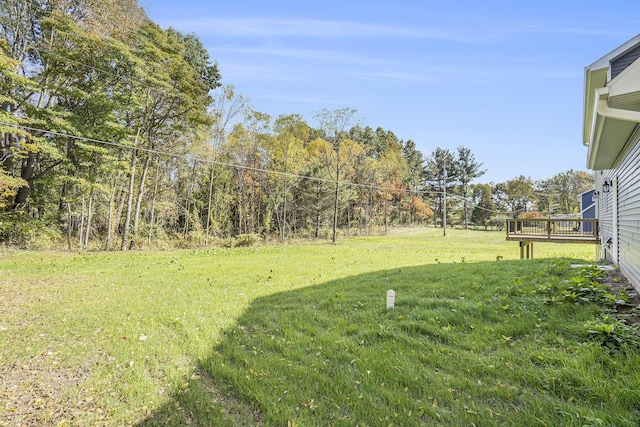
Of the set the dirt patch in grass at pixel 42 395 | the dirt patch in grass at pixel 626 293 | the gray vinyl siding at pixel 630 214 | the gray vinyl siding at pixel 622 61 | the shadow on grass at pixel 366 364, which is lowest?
the dirt patch in grass at pixel 42 395

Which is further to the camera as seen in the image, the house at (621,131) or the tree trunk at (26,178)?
the tree trunk at (26,178)

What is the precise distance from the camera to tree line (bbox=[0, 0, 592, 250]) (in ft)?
38.7

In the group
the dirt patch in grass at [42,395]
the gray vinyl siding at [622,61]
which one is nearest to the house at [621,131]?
the gray vinyl siding at [622,61]

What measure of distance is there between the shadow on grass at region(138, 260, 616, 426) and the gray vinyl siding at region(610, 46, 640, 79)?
333 centimetres

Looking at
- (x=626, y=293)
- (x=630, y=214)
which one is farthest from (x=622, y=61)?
(x=626, y=293)

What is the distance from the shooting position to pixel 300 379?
2559 millimetres

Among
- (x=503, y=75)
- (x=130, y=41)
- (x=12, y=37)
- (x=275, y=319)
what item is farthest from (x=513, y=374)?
(x=12, y=37)

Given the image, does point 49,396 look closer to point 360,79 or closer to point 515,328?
point 515,328

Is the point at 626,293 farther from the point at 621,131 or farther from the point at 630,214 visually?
the point at 621,131

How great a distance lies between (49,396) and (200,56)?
2197cm

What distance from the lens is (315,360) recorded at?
2.88 m

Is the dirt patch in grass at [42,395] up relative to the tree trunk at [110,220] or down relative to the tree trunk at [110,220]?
down

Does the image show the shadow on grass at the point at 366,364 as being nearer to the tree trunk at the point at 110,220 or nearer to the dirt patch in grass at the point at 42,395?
the dirt patch in grass at the point at 42,395

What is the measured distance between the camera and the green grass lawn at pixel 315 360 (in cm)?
208
